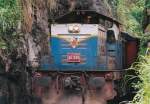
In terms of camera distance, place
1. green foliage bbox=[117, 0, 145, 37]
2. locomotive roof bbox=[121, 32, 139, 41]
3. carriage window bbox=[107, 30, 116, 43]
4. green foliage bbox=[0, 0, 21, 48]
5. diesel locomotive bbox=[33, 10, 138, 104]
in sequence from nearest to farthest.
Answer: green foliage bbox=[0, 0, 21, 48]
diesel locomotive bbox=[33, 10, 138, 104]
carriage window bbox=[107, 30, 116, 43]
locomotive roof bbox=[121, 32, 139, 41]
green foliage bbox=[117, 0, 145, 37]

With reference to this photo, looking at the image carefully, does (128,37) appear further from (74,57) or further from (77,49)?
(74,57)

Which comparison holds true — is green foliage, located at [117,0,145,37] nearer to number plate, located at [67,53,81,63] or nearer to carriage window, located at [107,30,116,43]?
carriage window, located at [107,30,116,43]

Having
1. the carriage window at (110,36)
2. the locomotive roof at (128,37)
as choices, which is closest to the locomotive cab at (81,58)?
the carriage window at (110,36)

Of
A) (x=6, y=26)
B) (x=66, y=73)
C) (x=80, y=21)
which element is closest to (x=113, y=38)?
(x=80, y=21)

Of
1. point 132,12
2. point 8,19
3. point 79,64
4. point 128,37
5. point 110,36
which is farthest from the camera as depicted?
point 132,12

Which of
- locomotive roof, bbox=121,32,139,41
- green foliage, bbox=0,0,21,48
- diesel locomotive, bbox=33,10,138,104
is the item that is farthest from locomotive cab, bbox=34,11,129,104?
locomotive roof, bbox=121,32,139,41

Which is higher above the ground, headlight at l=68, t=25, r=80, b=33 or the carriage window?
headlight at l=68, t=25, r=80, b=33

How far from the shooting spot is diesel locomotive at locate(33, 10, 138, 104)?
42.8 ft

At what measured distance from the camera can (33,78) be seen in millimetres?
13344

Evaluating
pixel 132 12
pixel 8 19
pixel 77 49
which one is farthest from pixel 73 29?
pixel 132 12

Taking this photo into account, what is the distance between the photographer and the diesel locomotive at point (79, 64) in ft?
42.8

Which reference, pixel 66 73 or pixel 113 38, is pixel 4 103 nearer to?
pixel 66 73

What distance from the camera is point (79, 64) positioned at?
13461 mm

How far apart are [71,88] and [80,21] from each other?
7.23 ft
